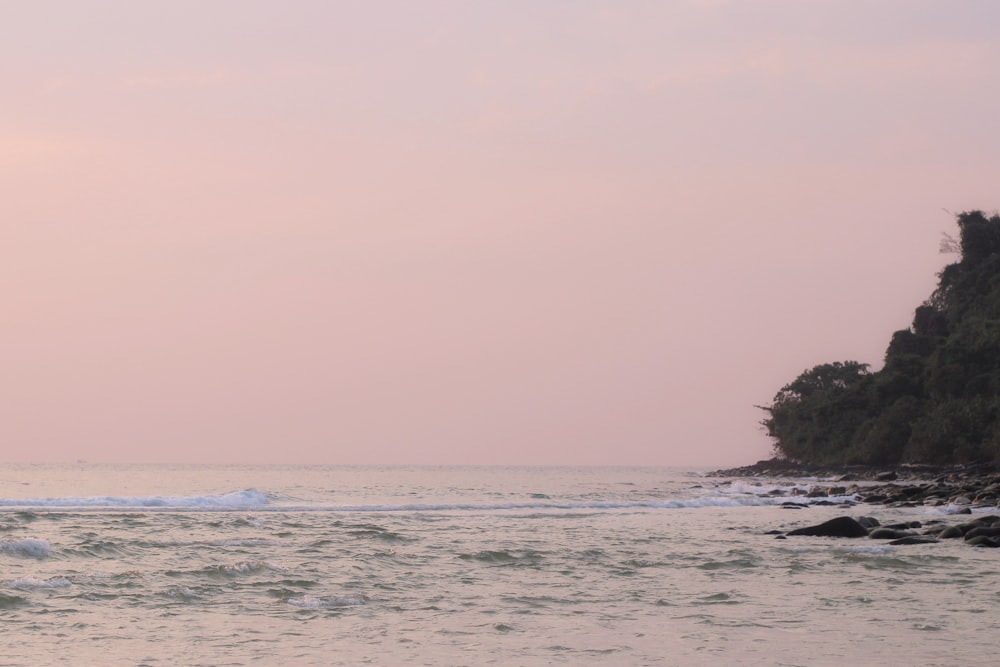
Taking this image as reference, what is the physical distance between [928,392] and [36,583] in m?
67.8

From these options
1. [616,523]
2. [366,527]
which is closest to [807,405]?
[616,523]

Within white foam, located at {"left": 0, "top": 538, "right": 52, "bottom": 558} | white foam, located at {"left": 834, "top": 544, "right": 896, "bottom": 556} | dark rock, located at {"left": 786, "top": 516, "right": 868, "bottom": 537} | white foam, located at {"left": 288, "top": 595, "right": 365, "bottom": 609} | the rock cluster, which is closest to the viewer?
white foam, located at {"left": 288, "top": 595, "right": 365, "bottom": 609}

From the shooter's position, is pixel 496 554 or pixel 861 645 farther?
pixel 496 554

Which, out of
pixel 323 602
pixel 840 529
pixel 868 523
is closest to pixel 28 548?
pixel 323 602

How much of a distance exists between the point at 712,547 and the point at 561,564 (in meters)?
4.33

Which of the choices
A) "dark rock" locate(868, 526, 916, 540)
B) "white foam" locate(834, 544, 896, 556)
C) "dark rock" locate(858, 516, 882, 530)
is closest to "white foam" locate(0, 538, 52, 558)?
"white foam" locate(834, 544, 896, 556)

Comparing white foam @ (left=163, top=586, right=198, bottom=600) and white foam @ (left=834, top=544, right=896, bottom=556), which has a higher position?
white foam @ (left=163, top=586, right=198, bottom=600)

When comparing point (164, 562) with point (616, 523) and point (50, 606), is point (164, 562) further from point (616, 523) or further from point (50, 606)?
point (616, 523)

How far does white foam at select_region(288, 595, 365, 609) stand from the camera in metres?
12.9

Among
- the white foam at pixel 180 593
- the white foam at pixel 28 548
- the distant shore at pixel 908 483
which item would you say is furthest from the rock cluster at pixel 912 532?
the white foam at pixel 28 548

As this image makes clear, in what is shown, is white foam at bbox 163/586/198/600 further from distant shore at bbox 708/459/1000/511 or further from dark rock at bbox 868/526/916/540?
distant shore at bbox 708/459/1000/511

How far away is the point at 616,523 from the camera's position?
28.7 meters

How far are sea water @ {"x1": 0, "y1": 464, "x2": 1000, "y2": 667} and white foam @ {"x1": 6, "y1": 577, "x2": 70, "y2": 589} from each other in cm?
3

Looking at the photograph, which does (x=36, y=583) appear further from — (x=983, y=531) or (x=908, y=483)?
(x=908, y=483)
